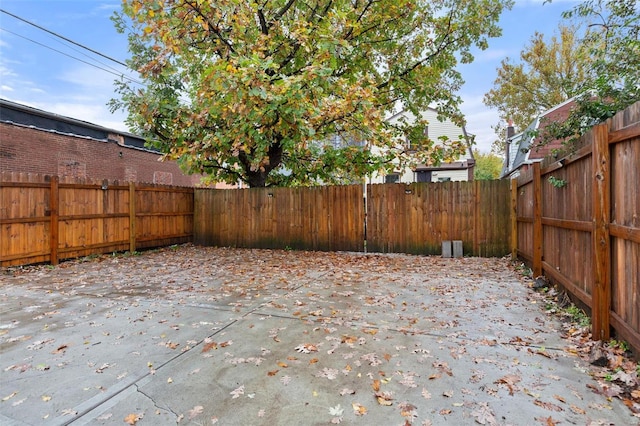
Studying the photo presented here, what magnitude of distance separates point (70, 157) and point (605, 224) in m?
16.1

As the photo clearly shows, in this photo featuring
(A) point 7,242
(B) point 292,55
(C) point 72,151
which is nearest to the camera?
(A) point 7,242

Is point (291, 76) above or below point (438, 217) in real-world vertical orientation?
above

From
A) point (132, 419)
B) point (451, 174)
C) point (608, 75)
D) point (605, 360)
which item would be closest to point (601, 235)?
point (605, 360)

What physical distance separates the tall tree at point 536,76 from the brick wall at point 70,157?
64.6 feet

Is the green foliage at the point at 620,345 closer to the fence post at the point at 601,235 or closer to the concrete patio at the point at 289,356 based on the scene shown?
the fence post at the point at 601,235

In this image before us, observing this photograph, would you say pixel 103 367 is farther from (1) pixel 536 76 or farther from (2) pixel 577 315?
(1) pixel 536 76

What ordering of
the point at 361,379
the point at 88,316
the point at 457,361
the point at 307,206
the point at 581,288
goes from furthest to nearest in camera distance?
the point at 307,206
the point at 88,316
the point at 581,288
the point at 457,361
the point at 361,379

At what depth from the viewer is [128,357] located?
281cm

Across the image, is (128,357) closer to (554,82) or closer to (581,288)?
(581,288)

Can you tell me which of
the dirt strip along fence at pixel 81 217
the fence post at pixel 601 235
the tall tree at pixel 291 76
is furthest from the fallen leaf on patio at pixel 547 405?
the dirt strip along fence at pixel 81 217

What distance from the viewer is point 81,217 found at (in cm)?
758

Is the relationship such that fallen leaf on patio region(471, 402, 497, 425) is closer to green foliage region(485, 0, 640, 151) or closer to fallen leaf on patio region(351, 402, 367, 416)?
fallen leaf on patio region(351, 402, 367, 416)

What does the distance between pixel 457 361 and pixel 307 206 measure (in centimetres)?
675

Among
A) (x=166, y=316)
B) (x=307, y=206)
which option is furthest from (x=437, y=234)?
(x=166, y=316)
